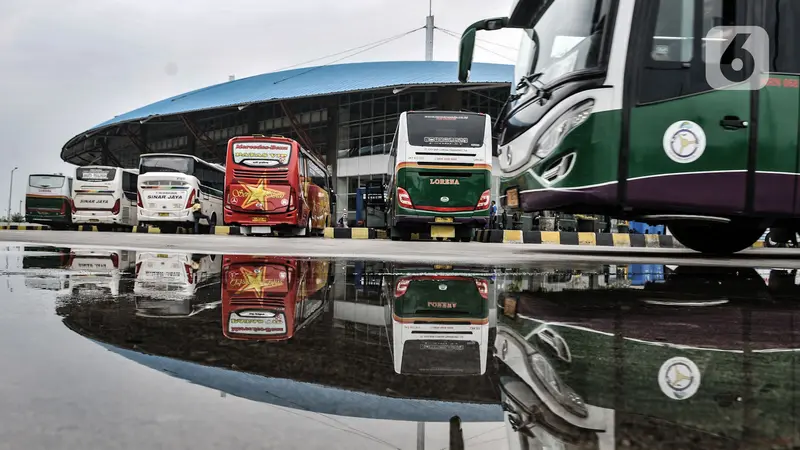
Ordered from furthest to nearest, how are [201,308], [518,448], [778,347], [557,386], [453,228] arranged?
[453,228] → [201,308] → [778,347] → [557,386] → [518,448]

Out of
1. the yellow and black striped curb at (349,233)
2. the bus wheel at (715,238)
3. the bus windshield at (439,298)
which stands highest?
the bus wheel at (715,238)

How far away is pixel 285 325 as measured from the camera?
1.73 metres

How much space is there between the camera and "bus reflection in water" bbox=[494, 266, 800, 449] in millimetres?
892

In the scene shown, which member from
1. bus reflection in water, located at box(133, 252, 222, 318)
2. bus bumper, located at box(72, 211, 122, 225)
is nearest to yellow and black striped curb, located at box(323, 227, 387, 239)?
bus bumper, located at box(72, 211, 122, 225)

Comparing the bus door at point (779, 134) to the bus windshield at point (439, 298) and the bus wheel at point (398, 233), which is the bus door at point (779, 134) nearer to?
the bus windshield at point (439, 298)

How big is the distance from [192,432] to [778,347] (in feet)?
5.02

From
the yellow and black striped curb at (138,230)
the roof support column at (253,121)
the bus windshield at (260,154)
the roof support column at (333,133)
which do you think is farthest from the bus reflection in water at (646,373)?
the roof support column at (253,121)

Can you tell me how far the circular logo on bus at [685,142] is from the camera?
466 cm

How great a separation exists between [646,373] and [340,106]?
117ft

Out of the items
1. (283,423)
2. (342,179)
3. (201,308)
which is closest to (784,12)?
(201,308)

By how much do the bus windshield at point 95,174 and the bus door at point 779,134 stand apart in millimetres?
22034

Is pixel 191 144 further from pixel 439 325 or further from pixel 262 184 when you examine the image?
pixel 439 325

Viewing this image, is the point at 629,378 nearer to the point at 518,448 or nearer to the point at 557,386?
the point at 557,386

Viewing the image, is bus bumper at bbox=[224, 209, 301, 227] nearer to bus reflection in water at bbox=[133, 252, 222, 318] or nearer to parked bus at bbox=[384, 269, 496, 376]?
bus reflection in water at bbox=[133, 252, 222, 318]
